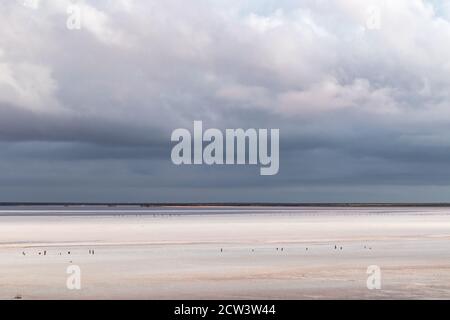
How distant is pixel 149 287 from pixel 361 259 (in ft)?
38.7

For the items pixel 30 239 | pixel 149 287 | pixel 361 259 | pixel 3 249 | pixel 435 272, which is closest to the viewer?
pixel 149 287

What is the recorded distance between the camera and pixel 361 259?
3212cm

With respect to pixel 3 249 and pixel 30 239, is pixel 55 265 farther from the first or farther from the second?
pixel 30 239
